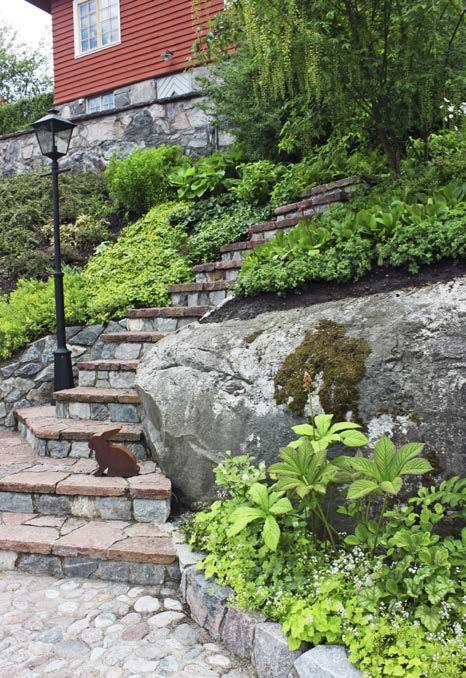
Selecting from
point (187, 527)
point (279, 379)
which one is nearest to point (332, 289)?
point (279, 379)

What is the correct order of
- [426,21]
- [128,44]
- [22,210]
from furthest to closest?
[128,44]
[22,210]
[426,21]

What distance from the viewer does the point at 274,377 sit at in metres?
2.82

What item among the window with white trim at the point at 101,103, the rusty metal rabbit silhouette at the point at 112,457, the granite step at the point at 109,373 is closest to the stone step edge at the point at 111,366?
the granite step at the point at 109,373

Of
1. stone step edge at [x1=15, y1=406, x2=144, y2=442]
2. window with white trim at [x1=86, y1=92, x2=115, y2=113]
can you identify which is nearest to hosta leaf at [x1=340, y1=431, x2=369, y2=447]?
stone step edge at [x1=15, y1=406, x2=144, y2=442]

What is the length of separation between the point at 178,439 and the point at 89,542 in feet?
2.30

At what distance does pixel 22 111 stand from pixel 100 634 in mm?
15105

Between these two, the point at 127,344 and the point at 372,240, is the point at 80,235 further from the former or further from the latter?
the point at 372,240

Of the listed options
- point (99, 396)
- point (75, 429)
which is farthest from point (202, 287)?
point (75, 429)

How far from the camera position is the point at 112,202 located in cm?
823

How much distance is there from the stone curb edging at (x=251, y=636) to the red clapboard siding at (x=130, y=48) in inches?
388

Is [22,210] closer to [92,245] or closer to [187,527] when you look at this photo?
[92,245]

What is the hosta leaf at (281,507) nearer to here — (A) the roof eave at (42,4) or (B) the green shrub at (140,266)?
(B) the green shrub at (140,266)

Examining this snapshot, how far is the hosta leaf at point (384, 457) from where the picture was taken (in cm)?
199

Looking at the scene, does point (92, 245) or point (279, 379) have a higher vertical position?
point (92, 245)
